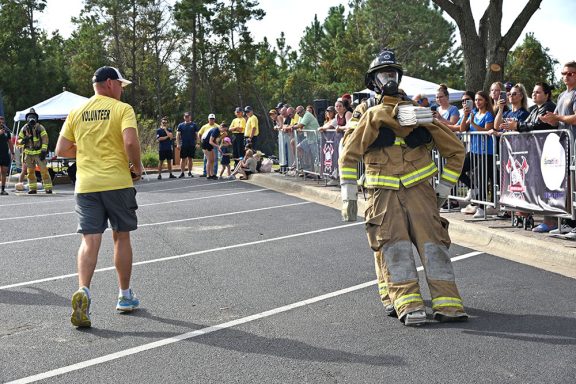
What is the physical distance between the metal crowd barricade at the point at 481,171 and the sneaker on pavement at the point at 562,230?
1090 mm

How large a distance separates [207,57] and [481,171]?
5047cm

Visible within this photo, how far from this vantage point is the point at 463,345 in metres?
5.20

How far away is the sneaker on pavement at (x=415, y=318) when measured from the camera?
5707 millimetres

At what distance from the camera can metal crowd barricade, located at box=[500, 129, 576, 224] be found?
8.39m

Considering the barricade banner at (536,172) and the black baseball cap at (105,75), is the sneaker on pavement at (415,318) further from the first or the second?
the barricade banner at (536,172)

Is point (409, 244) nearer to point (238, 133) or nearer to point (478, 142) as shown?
point (478, 142)

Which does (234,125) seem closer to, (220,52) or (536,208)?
(536,208)

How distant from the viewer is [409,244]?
598 centimetres

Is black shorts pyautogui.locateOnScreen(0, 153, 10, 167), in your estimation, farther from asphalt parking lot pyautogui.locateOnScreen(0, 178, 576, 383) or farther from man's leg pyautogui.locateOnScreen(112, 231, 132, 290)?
man's leg pyautogui.locateOnScreen(112, 231, 132, 290)

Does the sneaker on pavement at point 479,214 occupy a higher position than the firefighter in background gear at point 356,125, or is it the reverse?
the firefighter in background gear at point 356,125

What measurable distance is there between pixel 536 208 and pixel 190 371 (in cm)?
539

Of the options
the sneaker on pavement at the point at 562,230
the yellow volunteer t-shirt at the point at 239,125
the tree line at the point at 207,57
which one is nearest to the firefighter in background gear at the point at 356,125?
the sneaker on pavement at the point at 562,230

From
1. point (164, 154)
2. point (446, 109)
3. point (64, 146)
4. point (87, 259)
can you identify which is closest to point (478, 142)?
point (446, 109)

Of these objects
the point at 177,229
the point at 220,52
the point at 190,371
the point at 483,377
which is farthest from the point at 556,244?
the point at 220,52
